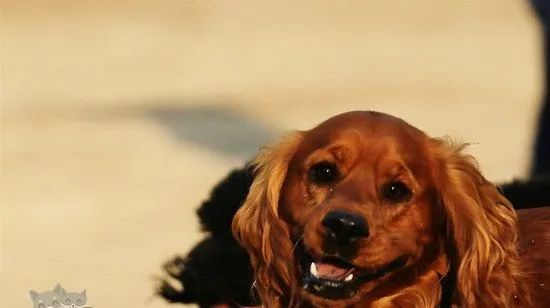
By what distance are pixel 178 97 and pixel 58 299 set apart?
35.3 inches

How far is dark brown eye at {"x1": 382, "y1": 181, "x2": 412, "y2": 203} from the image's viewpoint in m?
2.98

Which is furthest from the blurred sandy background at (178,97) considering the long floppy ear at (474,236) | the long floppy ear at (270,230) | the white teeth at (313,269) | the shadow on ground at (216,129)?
the long floppy ear at (474,236)

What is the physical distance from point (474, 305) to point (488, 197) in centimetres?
31

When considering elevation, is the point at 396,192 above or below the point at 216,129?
below

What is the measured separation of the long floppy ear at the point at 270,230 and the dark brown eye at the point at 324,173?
182 mm

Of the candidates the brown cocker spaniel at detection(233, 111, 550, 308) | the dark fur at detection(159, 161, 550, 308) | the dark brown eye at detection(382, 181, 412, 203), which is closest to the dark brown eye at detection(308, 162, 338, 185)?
the brown cocker spaniel at detection(233, 111, 550, 308)

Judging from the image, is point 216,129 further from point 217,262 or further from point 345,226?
point 345,226

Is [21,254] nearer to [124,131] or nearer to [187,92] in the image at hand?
[124,131]

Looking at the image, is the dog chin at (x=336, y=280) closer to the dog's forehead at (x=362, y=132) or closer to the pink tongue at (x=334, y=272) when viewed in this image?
the pink tongue at (x=334, y=272)

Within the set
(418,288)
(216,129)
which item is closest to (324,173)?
(418,288)

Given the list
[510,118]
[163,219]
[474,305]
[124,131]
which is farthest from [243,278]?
[510,118]

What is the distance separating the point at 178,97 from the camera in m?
4.16

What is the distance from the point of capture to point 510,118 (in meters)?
4.46

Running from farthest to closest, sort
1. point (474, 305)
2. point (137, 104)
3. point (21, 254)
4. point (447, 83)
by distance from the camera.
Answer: point (447, 83)
point (137, 104)
point (21, 254)
point (474, 305)
